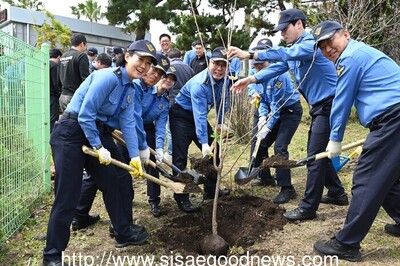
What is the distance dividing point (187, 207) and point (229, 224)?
56 centimetres

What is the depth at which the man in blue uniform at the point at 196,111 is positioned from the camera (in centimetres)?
421

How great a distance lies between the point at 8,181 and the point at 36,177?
1.00m

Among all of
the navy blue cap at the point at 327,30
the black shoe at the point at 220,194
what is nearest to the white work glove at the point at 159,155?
the black shoe at the point at 220,194

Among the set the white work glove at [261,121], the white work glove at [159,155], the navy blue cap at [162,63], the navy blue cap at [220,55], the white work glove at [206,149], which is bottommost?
the white work glove at [159,155]

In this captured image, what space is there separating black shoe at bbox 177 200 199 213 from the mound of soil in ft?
0.28

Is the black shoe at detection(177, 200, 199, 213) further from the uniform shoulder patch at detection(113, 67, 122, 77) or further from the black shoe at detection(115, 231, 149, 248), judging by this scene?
the uniform shoulder patch at detection(113, 67, 122, 77)

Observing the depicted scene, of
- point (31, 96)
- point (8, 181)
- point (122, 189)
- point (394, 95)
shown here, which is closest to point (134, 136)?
point (122, 189)

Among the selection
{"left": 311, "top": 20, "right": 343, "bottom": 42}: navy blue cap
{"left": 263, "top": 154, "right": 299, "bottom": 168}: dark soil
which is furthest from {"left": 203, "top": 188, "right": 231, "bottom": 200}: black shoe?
{"left": 311, "top": 20, "right": 343, "bottom": 42}: navy blue cap

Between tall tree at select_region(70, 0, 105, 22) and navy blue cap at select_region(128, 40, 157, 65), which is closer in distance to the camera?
navy blue cap at select_region(128, 40, 157, 65)

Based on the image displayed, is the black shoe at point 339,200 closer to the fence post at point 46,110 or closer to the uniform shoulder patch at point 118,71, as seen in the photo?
the uniform shoulder patch at point 118,71

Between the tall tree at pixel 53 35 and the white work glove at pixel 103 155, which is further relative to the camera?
the tall tree at pixel 53 35

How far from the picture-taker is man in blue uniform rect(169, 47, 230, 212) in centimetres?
421

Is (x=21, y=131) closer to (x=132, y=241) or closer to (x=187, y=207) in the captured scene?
(x=132, y=241)

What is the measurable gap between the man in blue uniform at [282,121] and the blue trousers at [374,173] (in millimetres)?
1478
